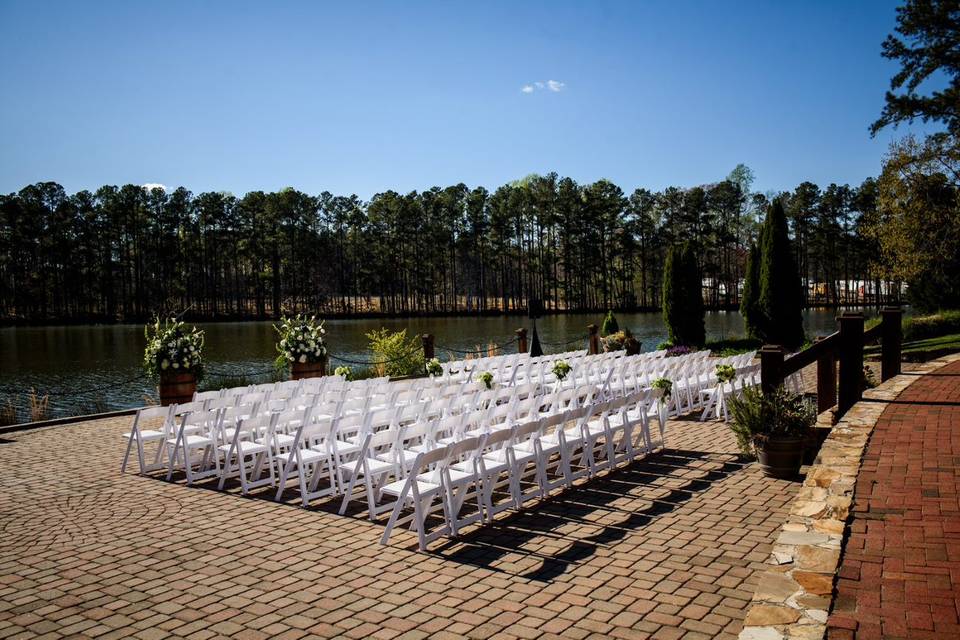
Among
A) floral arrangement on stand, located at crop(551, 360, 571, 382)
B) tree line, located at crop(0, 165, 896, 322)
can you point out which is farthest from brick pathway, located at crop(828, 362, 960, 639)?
tree line, located at crop(0, 165, 896, 322)

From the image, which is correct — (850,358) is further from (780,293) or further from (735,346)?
(780,293)

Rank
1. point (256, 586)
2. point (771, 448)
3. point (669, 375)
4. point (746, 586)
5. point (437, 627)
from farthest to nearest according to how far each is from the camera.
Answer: point (669, 375), point (771, 448), point (256, 586), point (746, 586), point (437, 627)

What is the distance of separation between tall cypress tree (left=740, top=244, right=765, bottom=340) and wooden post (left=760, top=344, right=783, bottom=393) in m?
16.5

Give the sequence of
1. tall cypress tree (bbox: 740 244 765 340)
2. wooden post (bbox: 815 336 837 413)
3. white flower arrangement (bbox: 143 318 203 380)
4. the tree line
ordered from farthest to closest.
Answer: the tree line < tall cypress tree (bbox: 740 244 765 340) < white flower arrangement (bbox: 143 318 203 380) < wooden post (bbox: 815 336 837 413)

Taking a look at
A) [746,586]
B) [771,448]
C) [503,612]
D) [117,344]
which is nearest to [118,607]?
[503,612]

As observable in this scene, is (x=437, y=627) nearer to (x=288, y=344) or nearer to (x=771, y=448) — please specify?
(x=771, y=448)

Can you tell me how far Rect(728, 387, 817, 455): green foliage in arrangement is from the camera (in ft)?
22.0

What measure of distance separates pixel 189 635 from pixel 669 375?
857 cm

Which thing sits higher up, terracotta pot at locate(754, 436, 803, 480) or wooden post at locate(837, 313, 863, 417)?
wooden post at locate(837, 313, 863, 417)

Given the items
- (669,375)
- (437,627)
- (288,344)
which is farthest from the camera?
(288,344)

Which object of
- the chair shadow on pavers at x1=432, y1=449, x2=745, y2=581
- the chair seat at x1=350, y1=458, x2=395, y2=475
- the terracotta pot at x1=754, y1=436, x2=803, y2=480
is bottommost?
the chair shadow on pavers at x1=432, y1=449, x2=745, y2=581

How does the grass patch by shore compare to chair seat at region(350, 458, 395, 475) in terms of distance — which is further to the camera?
the grass patch by shore

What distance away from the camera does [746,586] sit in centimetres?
418

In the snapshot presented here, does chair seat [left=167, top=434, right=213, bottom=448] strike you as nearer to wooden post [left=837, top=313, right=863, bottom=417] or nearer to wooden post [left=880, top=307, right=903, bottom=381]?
wooden post [left=837, top=313, right=863, bottom=417]
